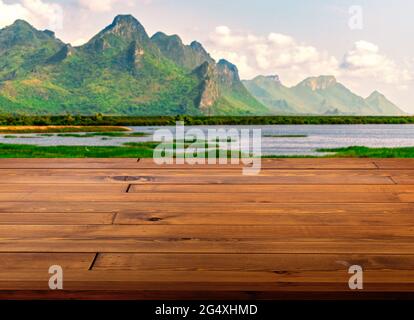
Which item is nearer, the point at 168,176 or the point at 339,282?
the point at 339,282

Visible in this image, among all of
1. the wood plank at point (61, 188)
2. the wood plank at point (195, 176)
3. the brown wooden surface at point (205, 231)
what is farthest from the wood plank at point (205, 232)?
the wood plank at point (195, 176)

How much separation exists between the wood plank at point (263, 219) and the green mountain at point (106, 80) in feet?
346

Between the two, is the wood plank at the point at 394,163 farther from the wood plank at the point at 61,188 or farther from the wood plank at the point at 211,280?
the wood plank at the point at 211,280

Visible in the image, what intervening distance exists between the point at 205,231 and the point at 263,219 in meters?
0.27

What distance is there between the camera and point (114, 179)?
8.79ft

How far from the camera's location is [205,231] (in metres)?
1.76

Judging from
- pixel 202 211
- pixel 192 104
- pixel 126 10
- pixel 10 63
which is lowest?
pixel 202 211

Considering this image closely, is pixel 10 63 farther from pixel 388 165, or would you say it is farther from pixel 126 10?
pixel 388 165

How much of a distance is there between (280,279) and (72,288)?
1.71 ft

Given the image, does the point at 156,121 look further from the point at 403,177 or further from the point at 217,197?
the point at 217,197

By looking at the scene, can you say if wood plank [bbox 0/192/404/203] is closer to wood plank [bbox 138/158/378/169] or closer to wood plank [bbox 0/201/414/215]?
wood plank [bbox 0/201/414/215]

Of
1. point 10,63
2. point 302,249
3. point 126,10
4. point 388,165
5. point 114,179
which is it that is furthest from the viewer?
point 126,10

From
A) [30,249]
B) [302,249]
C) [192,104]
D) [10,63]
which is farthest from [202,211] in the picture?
[10,63]

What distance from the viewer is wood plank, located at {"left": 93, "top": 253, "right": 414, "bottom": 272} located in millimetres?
1391
